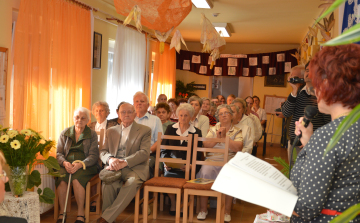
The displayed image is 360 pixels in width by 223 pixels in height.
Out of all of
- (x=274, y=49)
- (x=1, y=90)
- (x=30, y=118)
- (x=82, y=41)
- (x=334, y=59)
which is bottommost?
(x=30, y=118)

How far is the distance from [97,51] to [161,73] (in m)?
3.45

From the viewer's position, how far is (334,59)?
1146 mm

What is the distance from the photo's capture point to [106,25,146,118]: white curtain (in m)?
6.54

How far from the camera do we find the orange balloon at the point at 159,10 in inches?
120

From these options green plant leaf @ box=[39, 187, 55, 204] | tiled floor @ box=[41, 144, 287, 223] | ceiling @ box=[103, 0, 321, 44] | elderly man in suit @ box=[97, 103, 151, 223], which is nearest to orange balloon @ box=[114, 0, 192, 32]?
elderly man in suit @ box=[97, 103, 151, 223]

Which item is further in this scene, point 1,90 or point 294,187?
point 1,90

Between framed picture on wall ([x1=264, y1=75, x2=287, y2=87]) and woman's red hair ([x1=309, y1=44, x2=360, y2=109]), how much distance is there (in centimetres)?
1028

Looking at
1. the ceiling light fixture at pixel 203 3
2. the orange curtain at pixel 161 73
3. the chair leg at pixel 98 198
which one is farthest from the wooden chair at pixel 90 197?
the orange curtain at pixel 161 73

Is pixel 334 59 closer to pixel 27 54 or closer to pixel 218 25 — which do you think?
pixel 27 54

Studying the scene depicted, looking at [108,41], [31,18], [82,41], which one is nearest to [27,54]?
[31,18]

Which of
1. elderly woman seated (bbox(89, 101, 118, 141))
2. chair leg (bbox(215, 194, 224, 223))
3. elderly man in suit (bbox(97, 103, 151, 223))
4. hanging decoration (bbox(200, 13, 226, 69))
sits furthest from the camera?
hanging decoration (bbox(200, 13, 226, 69))

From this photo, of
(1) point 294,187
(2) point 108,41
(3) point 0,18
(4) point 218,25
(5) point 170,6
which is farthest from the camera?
(4) point 218,25

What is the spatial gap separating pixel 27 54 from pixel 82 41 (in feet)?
4.12

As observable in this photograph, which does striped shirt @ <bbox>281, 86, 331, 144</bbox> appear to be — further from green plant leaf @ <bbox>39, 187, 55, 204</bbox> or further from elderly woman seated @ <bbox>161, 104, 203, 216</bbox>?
green plant leaf @ <bbox>39, 187, 55, 204</bbox>
